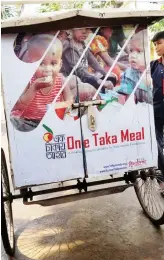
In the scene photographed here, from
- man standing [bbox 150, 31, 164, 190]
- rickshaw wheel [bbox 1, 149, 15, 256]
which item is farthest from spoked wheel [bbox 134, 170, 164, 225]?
rickshaw wheel [bbox 1, 149, 15, 256]

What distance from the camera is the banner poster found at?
2666 millimetres

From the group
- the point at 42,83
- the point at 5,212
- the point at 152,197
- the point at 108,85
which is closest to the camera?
the point at 42,83

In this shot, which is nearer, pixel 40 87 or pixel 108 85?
pixel 40 87

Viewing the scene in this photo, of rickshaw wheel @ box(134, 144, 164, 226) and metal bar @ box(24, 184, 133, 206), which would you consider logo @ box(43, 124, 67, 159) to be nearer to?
metal bar @ box(24, 184, 133, 206)

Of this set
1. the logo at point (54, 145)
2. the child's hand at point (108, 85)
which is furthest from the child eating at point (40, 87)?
the child's hand at point (108, 85)

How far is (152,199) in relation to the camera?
3654mm

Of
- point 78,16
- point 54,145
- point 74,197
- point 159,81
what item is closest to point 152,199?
point 74,197

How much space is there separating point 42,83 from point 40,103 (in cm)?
15

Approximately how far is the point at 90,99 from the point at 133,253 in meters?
1.38

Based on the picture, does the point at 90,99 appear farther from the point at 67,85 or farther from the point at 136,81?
the point at 136,81

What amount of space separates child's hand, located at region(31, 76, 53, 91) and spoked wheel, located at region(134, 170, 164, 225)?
1.31m

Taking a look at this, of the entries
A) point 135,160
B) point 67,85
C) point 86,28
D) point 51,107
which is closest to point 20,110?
point 51,107

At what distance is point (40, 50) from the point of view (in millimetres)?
2654

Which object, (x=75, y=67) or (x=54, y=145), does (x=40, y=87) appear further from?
(x=54, y=145)
